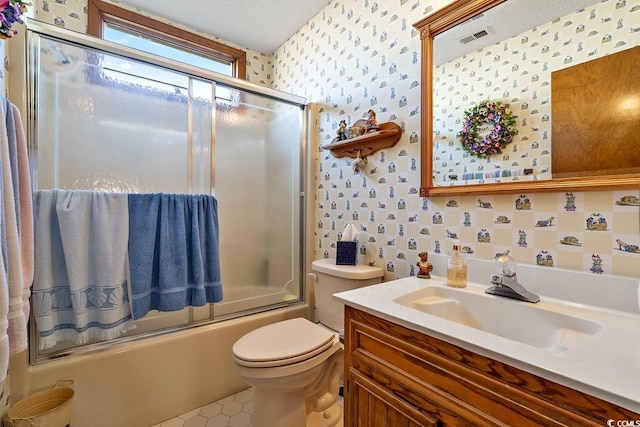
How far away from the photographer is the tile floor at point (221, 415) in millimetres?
1419

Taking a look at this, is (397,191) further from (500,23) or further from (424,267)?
(500,23)

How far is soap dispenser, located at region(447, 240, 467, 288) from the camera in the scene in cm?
108

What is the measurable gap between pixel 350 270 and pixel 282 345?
1.54ft

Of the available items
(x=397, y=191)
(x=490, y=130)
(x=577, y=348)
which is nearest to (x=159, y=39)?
(x=397, y=191)

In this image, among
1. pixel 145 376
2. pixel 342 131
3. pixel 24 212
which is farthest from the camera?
pixel 342 131

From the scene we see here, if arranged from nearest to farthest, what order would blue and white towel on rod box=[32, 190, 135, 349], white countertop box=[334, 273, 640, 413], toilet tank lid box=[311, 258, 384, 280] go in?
white countertop box=[334, 273, 640, 413], blue and white towel on rod box=[32, 190, 135, 349], toilet tank lid box=[311, 258, 384, 280]

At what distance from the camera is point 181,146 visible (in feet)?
5.28

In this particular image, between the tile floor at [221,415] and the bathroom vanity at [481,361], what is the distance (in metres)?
0.80

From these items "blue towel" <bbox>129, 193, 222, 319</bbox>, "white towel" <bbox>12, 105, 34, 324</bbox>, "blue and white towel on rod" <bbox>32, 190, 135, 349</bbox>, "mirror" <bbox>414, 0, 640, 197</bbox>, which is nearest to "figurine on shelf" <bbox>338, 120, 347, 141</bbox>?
"mirror" <bbox>414, 0, 640, 197</bbox>

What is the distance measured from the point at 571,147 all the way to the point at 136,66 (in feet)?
6.23

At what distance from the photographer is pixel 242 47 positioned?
2.41 metres

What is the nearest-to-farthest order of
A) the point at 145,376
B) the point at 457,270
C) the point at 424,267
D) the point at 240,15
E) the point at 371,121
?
the point at 457,270 → the point at 424,267 → the point at 145,376 → the point at 371,121 → the point at 240,15

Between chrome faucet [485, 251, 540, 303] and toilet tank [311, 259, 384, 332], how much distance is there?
1.85ft

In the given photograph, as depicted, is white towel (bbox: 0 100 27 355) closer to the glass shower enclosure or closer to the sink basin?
the glass shower enclosure
